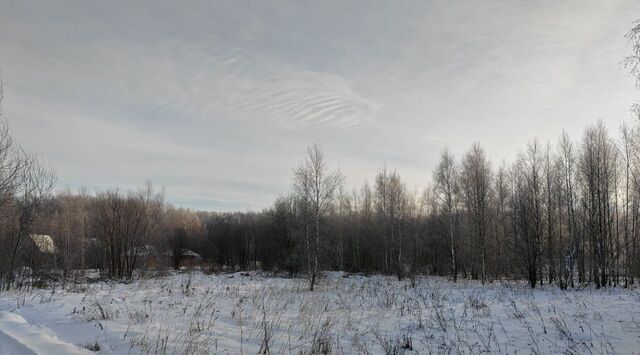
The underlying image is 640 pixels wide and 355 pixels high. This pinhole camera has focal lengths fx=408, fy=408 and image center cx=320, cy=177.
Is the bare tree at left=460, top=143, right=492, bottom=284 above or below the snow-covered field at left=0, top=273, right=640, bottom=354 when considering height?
above

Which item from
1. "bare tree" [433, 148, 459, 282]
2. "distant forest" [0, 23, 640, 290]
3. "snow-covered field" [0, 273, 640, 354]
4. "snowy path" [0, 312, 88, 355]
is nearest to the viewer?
"snowy path" [0, 312, 88, 355]

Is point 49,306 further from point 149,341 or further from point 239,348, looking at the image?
point 239,348

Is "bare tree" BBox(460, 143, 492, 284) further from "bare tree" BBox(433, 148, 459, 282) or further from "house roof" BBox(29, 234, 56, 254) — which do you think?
"house roof" BBox(29, 234, 56, 254)

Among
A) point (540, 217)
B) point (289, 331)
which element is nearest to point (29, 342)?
point (289, 331)

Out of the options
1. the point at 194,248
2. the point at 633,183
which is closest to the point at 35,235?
the point at 633,183

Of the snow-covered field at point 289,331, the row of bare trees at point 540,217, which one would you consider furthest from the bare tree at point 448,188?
the snow-covered field at point 289,331

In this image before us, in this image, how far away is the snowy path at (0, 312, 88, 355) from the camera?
525cm

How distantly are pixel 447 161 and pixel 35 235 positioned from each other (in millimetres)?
28948

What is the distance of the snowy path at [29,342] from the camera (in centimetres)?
525

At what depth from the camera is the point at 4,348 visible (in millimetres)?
5383

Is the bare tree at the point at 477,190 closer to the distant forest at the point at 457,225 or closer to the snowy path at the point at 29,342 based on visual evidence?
the distant forest at the point at 457,225

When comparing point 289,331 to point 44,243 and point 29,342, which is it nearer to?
point 29,342

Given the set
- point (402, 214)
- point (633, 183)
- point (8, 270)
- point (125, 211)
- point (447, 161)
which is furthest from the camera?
point (402, 214)

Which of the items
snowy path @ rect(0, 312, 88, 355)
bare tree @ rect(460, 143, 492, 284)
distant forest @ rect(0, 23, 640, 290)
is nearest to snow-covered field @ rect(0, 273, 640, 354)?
snowy path @ rect(0, 312, 88, 355)
